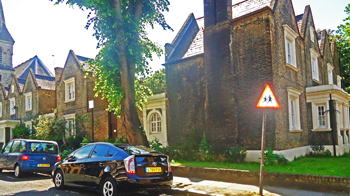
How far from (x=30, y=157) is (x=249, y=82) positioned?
10.3 m

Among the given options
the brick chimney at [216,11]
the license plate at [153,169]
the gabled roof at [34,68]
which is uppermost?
the gabled roof at [34,68]

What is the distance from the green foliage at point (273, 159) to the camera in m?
11.3

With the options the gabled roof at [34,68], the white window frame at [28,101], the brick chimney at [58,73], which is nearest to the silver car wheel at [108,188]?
the brick chimney at [58,73]

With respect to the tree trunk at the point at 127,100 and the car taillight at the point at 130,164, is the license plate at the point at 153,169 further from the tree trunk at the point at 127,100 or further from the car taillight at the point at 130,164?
the tree trunk at the point at 127,100

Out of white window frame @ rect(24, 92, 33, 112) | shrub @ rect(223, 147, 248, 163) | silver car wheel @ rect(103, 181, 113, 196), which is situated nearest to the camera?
silver car wheel @ rect(103, 181, 113, 196)

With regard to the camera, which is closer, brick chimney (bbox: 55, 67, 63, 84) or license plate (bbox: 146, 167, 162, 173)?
license plate (bbox: 146, 167, 162, 173)

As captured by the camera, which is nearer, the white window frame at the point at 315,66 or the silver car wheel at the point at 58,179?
the silver car wheel at the point at 58,179

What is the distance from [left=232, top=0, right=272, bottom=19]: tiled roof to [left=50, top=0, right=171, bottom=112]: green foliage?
3.84m

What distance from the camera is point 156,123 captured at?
60.5 feet

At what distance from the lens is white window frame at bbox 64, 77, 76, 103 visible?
24545 millimetres

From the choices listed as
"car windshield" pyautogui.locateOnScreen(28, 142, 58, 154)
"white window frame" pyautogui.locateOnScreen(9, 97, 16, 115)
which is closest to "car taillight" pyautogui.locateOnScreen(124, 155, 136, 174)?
"car windshield" pyautogui.locateOnScreen(28, 142, 58, 154)

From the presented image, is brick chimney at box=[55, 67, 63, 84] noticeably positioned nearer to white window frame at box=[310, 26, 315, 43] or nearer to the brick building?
the brick building

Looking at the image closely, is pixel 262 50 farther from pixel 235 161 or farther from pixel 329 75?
pixel 329 75

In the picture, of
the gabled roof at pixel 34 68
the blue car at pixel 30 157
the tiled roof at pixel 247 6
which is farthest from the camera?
the gabled roof at pixel 34 68
